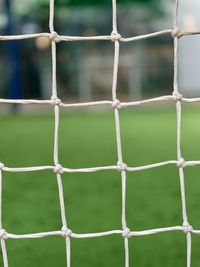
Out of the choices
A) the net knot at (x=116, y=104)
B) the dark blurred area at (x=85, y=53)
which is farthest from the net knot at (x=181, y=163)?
the dark blurred area at (x=85, y=53)

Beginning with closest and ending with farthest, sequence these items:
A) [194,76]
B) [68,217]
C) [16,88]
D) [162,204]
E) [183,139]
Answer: [68,217] → [162,204] → [183,139] → [16,88] → [194,76]

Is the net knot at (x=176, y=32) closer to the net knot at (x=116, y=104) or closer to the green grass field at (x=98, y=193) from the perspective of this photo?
the net knot at (x=116, y=104)

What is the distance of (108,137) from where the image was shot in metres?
3.48

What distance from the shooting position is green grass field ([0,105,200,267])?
1.37m

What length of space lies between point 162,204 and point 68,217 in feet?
1.01

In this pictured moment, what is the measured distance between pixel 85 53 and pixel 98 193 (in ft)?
10.4

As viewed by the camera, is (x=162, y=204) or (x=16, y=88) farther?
(x=16, y=88)

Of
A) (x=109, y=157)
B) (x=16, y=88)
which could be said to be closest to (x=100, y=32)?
(x=16, y=88)

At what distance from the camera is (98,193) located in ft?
6.65

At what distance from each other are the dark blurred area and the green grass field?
3.42ft

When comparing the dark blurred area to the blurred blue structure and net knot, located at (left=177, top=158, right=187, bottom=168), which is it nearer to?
the blurred blue structure

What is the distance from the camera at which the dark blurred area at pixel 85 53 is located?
191 inches

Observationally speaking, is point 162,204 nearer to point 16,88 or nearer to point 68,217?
point 68,217

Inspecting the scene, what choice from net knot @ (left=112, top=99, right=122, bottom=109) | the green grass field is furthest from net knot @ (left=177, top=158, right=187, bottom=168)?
the green grass field
